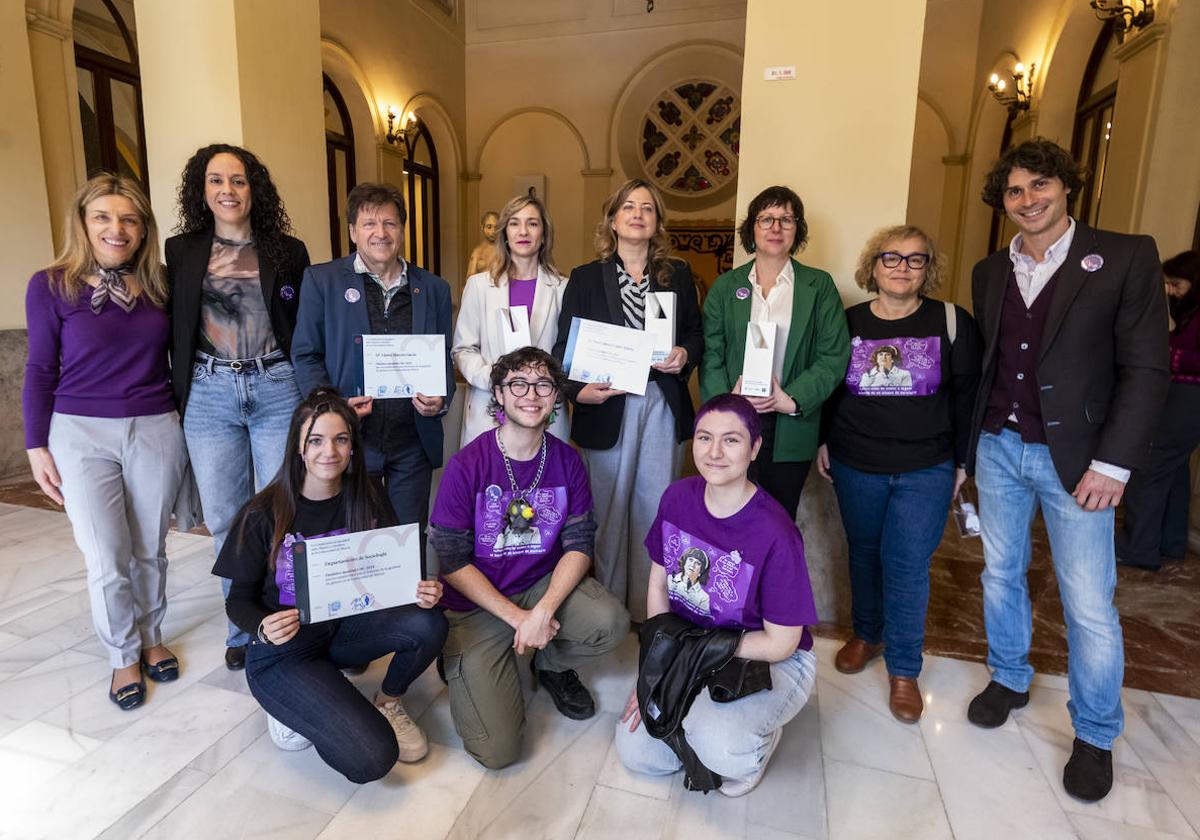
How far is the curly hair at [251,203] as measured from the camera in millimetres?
2234

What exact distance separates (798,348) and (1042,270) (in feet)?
2.40

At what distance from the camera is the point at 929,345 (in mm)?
2197

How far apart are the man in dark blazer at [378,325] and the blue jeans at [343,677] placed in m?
0.51

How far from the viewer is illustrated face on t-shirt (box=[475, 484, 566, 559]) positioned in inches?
82.2

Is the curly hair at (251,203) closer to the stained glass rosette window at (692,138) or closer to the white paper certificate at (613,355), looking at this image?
the white paper certificate at (613,355)

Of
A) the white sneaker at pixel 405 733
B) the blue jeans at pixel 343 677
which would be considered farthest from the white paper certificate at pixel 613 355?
the white sneaker at pixel 405 733

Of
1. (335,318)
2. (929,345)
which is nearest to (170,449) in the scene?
(335,318)

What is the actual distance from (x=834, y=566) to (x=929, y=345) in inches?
44.6

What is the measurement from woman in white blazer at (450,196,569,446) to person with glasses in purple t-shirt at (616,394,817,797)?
28.3 inches

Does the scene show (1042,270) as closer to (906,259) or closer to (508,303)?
(906,259)

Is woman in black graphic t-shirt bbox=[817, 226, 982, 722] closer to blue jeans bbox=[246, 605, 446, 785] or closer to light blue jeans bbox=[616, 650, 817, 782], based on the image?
light blue jeans bbox=[616, 650, 817, 782]

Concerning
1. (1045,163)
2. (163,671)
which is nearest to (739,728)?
(1045,163)

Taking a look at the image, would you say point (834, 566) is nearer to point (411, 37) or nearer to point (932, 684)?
point (932, 684)

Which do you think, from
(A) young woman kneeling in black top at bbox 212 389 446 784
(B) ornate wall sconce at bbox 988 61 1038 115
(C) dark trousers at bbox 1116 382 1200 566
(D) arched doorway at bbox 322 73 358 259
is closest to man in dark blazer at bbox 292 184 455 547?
(A) young woman kneeling in black top at bbox 212 389 446 784
